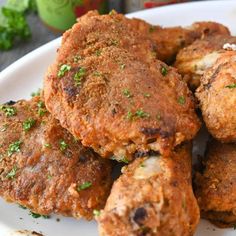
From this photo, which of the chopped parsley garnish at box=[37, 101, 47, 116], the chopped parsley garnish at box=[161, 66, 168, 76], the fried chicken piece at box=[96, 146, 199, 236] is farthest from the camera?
the chopped parsley garnish at box=[37, 101, 47, 116]

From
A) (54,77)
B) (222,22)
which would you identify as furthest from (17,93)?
(222,22)

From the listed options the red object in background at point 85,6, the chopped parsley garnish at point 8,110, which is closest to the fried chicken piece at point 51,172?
the chopped parsley garnish at point 8,110

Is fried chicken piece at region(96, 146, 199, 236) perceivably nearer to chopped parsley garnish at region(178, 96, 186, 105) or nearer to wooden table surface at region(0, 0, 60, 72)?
chopped parsley garnish at region(178, 96, 186, 105)

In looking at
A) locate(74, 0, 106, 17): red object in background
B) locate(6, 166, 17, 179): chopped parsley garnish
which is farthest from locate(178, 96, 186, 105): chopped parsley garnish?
locate(74, 0, 106, 17): red object in background

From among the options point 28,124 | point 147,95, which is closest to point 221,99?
point 147,95

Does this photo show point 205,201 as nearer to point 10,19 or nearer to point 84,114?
point 84,114
